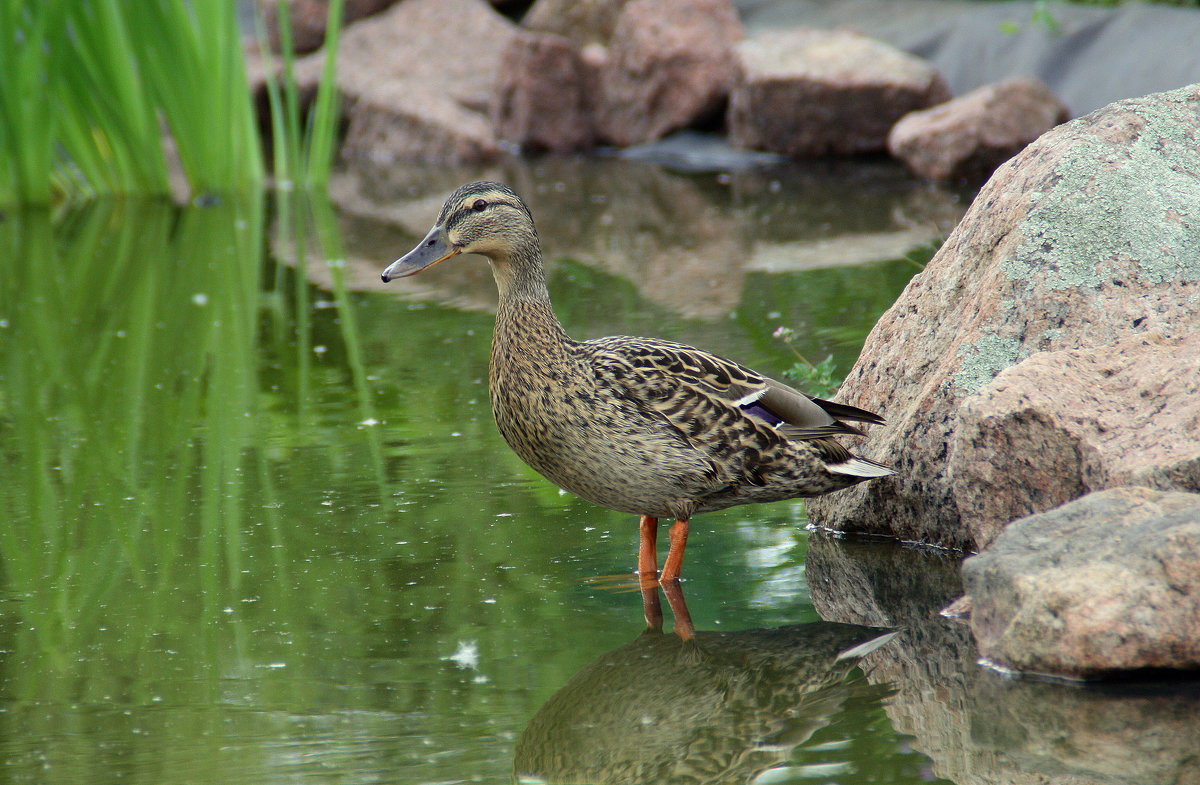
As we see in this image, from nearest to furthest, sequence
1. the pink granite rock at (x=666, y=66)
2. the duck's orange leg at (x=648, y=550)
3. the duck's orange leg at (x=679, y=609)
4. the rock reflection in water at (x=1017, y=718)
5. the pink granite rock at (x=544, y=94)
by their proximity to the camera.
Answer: the rock reflection in water at (x=1017, y=718), the duck's orange leg at (x=679, y=609), the duck's orange leg at (x=648, y=550), the pink granite rock at (x=666, y=66), the pink granite rock at (x=544, y=94)

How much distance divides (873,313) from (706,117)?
833 cm

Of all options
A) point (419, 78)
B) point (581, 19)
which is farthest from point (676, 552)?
point (419, 78)

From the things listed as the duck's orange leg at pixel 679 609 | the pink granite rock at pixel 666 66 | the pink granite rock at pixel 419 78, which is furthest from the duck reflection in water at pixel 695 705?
the pink granite rock at pixel 419 78

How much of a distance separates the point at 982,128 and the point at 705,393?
8.94 m

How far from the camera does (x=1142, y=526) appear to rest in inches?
145

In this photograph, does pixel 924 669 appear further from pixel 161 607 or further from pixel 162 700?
pixel 161 607

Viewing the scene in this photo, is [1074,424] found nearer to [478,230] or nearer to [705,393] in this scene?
[705,393]

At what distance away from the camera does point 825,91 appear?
46.4 ft

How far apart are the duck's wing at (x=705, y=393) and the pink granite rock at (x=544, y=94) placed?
12.1m

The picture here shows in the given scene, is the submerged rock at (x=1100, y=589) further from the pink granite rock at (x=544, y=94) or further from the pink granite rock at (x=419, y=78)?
the pink granite rock at (x=544, y=94)

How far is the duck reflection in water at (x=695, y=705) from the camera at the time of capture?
348 cm

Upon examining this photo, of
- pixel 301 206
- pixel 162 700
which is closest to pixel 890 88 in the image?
pixel 301 206

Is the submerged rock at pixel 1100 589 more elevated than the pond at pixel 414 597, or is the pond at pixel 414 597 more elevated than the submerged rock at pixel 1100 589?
the submerged rock at pixel 1100 589

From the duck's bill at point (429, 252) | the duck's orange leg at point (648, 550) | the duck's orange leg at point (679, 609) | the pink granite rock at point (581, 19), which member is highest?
the pink granite rock at point (581, 19)
